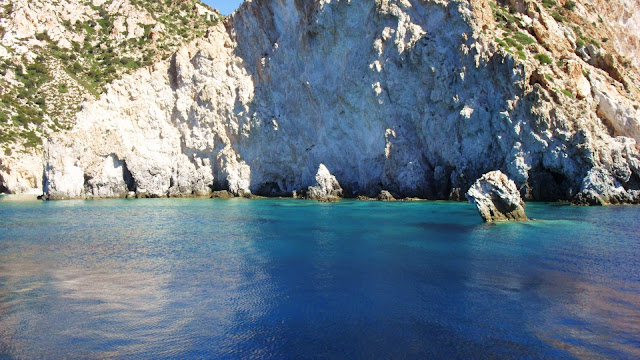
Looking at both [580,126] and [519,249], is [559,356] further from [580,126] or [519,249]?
[580,126]

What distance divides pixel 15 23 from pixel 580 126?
75951 millimetres

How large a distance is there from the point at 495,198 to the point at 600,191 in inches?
518

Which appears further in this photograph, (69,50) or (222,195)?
(69,50)

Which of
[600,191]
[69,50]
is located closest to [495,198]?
[600,191]

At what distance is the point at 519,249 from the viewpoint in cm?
1761

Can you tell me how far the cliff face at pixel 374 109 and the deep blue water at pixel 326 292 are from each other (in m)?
13.8

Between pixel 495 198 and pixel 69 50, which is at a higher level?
pixel 69 50

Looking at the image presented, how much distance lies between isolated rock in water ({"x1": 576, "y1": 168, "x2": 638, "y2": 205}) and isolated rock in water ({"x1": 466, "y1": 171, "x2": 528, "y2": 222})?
11.1 meters

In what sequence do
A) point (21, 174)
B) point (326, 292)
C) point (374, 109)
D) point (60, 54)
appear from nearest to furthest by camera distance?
point (326, 292)
point (374, 109)
point (21, 174)
point (60, 54)

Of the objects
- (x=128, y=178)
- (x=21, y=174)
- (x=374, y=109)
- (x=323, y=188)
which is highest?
(x=374, y=109)

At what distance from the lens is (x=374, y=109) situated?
140 ft

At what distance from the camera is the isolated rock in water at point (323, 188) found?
42406 mm

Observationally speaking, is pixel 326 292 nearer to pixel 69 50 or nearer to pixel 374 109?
pixel 374 109

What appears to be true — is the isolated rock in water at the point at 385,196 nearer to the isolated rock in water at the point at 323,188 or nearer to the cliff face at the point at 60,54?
the isolated rock in water at the point at 323,188
